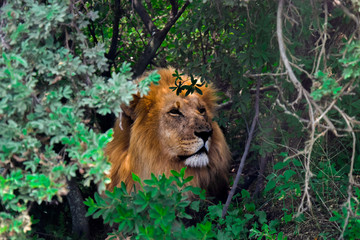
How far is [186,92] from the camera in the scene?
13.0 feet

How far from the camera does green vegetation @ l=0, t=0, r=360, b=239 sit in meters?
2.65

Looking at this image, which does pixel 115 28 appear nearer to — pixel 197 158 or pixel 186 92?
pixel 186 92

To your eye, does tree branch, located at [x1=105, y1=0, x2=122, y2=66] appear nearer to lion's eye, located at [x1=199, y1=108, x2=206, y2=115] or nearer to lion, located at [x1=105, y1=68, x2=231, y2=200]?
lion, located at [x1=105, y1=68, x2=231, y2=200]

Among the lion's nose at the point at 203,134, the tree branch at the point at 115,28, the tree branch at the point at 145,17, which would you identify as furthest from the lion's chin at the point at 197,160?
the tree branch at the point at 145,17

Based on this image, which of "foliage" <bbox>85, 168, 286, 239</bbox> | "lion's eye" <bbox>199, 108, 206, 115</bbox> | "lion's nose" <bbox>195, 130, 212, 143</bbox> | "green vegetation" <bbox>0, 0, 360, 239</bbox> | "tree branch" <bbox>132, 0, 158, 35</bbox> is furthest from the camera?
"tree branch" <bbox>132, 0, 158, 35</bbox>

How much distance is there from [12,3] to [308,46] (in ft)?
7.92

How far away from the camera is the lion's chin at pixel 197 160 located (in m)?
3.82

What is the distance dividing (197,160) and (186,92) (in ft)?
1.94

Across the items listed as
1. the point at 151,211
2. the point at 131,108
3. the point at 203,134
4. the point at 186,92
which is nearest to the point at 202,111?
the point at 186,92

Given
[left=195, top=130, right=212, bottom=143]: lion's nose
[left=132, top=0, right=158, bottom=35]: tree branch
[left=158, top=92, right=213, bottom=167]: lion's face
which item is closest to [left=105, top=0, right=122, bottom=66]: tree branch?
[left=132, top=0, right=158, bottom=35]: tree branch

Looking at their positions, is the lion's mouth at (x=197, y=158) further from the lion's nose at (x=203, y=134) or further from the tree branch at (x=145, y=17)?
the tree branch at (x=145, y=17)

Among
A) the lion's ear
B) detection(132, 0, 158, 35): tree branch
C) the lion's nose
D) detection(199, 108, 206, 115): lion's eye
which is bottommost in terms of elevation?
the lion's nose

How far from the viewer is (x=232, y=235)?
370 cm

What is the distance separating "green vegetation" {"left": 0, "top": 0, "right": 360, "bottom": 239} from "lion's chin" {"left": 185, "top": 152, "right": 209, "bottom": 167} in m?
0.18
